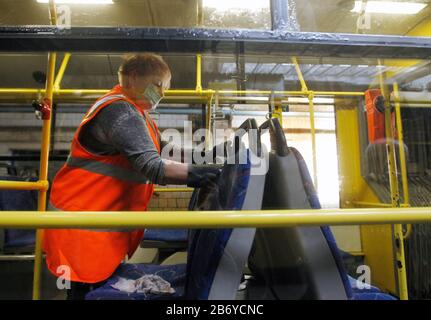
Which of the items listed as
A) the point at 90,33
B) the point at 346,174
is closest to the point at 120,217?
the point at 90,33

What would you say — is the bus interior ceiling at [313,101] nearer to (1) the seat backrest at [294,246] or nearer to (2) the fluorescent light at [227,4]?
(2) the fluorescent light at [227,4]

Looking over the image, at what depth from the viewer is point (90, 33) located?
34.7 inches

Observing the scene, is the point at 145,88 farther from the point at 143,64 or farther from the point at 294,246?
the point at 294,246

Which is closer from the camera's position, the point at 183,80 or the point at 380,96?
the point at 380,96

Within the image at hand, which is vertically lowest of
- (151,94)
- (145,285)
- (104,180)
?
(145,285)

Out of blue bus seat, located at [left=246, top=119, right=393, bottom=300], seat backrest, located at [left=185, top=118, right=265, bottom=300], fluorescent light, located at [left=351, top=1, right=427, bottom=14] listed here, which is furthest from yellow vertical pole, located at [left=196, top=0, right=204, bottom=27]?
fluorescent light, located at [left=351, top=1, right=427, bottom=14]

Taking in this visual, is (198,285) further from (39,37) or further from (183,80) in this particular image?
(183,80)

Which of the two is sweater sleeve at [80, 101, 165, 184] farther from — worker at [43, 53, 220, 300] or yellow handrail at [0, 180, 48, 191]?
yellow handrail at [0, 180, 48, 191]

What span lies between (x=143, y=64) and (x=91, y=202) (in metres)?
0.57

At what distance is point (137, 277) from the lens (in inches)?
41.6

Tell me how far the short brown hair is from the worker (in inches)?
8.3

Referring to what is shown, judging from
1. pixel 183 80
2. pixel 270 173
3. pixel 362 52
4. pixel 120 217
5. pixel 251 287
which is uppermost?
pixel 183 80

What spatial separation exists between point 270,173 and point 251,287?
17.5 inches

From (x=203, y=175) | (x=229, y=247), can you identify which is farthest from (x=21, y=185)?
(x=229, y=247)
